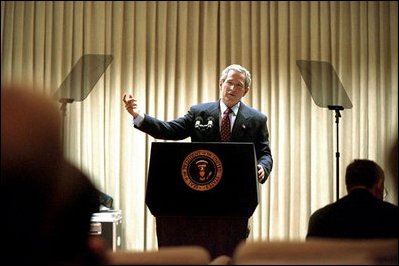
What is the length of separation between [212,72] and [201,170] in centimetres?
298

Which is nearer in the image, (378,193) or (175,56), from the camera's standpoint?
(378,193)

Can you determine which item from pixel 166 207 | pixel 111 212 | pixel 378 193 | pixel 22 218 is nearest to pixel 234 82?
pixel 166 207

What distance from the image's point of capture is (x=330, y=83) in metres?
5.93

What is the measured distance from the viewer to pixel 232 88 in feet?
12.2

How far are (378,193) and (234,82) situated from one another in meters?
1.43

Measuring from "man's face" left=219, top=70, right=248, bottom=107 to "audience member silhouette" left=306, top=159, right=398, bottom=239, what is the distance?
1500 millimetres

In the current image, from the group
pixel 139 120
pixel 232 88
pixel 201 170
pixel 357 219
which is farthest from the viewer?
pixel 232 88

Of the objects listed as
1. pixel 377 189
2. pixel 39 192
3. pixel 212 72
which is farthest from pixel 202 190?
pixel 212 72

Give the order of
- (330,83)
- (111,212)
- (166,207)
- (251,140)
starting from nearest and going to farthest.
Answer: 1. (166,207)
2. (251,140)
3. (111,212)
4. (330,83)

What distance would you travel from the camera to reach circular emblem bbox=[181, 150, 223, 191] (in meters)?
3.11

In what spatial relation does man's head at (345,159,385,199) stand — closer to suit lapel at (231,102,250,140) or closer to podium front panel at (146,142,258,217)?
podium front panel at (146,142,258,217)

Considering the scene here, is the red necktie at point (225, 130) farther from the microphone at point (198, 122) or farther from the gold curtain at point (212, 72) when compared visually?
the gold curtain at point (212, 72)

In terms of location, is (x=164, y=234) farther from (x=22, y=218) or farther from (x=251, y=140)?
(x=22, y=218)

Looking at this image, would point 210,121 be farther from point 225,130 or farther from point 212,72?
point 212,72
